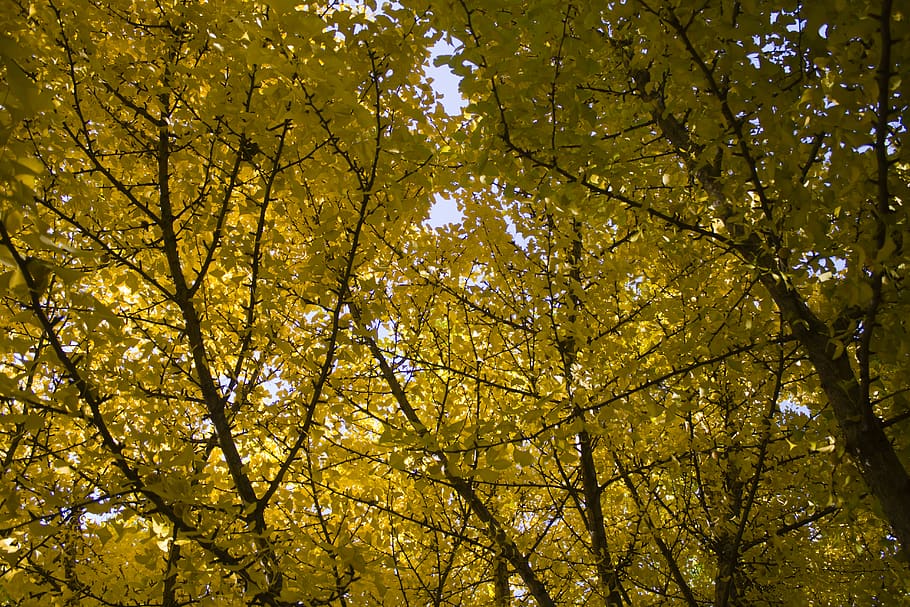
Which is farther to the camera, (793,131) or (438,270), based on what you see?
(438,270)

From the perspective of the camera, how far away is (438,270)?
3.64m

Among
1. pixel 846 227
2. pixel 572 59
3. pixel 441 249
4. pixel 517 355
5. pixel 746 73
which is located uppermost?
pixel 441 249

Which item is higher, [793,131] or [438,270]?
[438,270]

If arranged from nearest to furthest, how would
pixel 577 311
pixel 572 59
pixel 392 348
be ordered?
pixel 572 59 < pixel 577 311 < pixel 392 348

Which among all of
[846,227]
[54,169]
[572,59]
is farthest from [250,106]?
[846,227]

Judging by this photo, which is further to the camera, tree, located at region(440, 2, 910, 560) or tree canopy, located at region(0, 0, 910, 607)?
tree canopy, located at region(0, 0, 910, 607)

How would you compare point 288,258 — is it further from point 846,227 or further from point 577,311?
point 846,227

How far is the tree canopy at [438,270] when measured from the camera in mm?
1829

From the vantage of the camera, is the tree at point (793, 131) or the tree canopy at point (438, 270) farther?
the tree canopy at point (438, 270)

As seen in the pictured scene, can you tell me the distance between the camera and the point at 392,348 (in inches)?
151

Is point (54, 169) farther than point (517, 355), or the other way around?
point (517, 355)

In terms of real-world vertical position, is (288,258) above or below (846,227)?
above

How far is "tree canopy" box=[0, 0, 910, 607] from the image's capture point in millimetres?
1829

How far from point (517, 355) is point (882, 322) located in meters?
2.54
